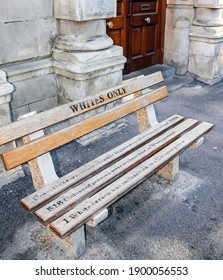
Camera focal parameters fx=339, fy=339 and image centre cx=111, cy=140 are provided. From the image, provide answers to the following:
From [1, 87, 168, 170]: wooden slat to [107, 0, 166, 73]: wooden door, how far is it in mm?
2479

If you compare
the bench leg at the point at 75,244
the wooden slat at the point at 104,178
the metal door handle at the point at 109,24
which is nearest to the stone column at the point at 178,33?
the metal door handle at the point at 109,24

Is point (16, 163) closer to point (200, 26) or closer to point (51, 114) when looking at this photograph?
point (51, 114)

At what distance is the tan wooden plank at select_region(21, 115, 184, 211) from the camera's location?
7.15 feet

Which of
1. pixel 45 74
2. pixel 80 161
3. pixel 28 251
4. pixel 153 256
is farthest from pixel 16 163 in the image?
pixel 45 74

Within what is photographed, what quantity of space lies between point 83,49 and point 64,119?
4.57 ft

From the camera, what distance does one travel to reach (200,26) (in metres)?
5.80

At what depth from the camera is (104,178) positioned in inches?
96.0

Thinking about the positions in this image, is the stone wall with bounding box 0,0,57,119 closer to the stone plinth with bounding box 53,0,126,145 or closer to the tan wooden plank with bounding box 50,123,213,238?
the stone plinth with bounding box 53,0,126,145

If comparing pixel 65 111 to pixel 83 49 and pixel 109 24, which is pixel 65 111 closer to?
pixel 83 49

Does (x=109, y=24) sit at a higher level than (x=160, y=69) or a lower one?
higher

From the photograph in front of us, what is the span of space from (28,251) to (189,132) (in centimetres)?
169

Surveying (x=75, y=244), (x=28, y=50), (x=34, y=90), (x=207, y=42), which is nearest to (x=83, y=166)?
(x=75, y=244)

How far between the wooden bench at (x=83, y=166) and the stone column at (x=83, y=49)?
738 mm

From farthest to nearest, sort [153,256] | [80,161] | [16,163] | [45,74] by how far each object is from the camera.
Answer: [45,74] → [80,161] → [153,256] → [16,163]
